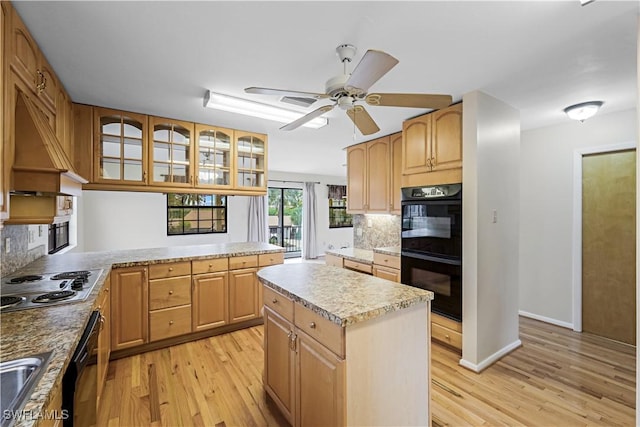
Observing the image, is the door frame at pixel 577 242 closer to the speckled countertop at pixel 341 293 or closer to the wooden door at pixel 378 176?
the wooden door at pixel 378 176

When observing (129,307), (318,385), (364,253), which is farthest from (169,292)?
(364,253)

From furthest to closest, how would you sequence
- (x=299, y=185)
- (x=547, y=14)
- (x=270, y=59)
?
(x=299, y=185) < (x=270, y=59) < (x=547, y=14)

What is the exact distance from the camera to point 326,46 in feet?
5.93

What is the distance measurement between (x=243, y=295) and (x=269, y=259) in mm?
502

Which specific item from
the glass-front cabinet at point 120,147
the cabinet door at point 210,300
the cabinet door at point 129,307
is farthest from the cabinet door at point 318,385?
the glass-front cabinet at point 120,147

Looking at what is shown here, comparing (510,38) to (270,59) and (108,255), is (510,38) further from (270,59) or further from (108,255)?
(108,255)

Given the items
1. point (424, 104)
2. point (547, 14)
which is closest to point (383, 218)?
point (424, 104)

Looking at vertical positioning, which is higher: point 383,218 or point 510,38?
point 510,38

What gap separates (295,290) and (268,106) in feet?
5.79

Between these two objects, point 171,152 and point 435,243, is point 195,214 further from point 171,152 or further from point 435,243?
point 435,243

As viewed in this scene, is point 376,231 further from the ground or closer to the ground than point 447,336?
further from the ground

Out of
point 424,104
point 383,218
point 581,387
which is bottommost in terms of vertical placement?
point 581,387

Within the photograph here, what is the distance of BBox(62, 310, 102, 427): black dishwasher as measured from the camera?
1.08 metres

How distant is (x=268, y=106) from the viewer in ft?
8.90
